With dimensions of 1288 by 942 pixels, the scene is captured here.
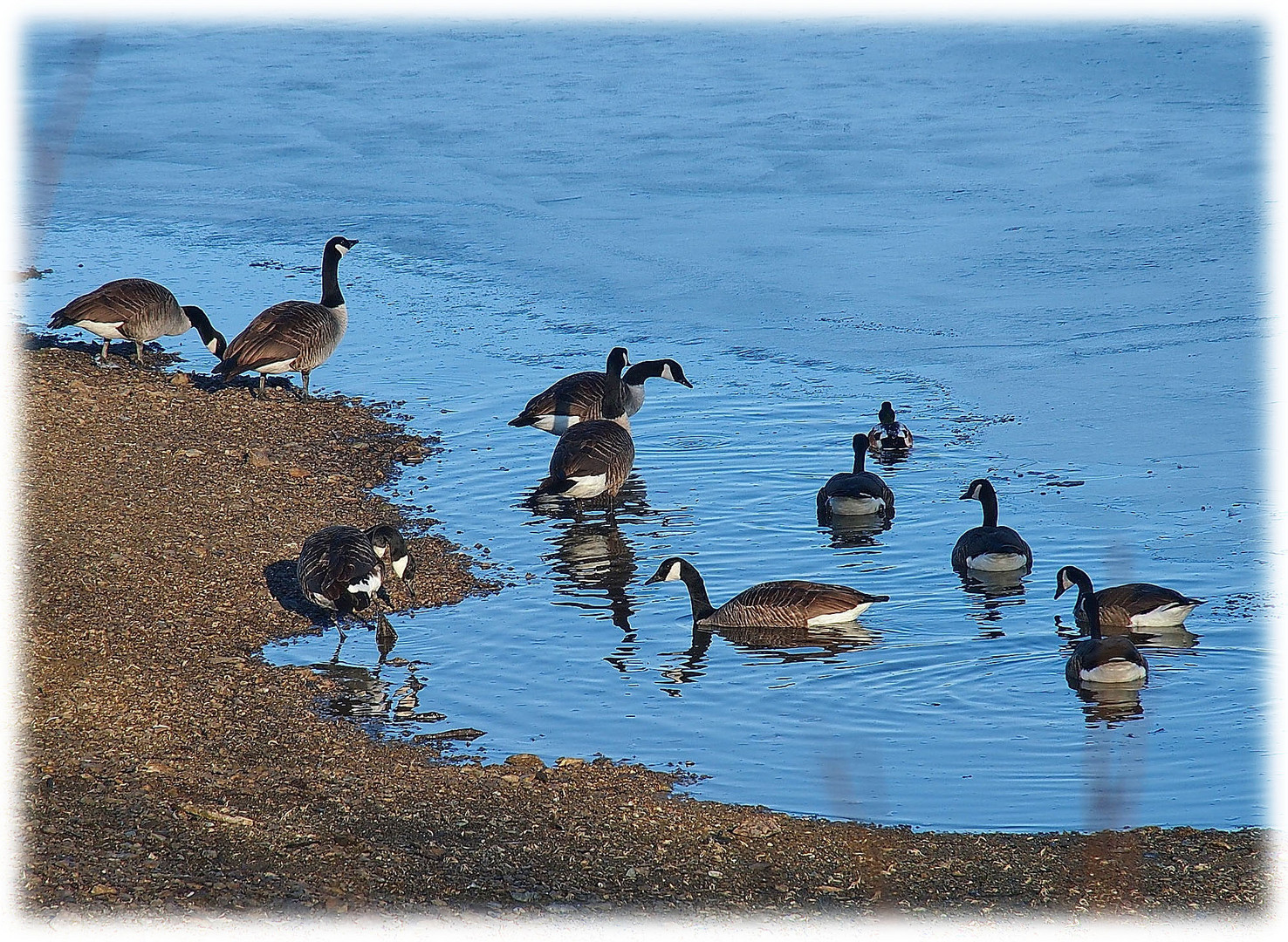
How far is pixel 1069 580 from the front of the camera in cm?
945

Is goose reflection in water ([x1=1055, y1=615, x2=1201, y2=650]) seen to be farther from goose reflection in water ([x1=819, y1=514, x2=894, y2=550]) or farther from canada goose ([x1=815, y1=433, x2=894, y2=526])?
canada goose ([x1=815, y1=433, x2=894, y2=526])

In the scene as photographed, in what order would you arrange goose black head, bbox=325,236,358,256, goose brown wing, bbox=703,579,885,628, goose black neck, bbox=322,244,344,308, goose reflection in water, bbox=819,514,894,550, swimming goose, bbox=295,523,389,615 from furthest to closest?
goose black head, bbox=325,236,358,256
goose black neck, bbox=322,244,344,308
goose reflection in water, bbox=819,514,894,550
goose brown wing, bbox=703,579,885,628
swimming goose, bbox=295,523,389,615

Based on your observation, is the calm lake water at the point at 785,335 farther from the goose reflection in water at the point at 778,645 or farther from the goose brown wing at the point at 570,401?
the goose brown wing at the point at 570,401

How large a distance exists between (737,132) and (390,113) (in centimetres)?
647

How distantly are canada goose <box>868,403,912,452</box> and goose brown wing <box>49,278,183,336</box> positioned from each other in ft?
22.3

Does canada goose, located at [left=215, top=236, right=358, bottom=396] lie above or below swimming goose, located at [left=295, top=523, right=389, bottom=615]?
above

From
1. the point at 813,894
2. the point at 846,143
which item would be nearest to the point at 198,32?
the point at 846,143

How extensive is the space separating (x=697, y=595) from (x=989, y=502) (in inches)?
98.1

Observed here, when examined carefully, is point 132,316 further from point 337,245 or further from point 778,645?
point 778,645

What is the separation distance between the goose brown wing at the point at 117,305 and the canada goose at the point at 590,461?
175 inches

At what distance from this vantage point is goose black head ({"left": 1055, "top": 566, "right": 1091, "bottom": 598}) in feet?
29.6

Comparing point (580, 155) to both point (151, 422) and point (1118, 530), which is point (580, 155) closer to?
point (151, 422)

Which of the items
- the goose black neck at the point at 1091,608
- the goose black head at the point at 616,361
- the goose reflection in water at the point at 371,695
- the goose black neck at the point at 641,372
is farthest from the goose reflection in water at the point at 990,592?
the goose black neck at the point at 641,372

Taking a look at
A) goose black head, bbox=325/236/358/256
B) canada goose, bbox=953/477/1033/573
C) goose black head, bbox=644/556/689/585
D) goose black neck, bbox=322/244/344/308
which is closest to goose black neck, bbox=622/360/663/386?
goose black neck, bbox=322/244/344/308
